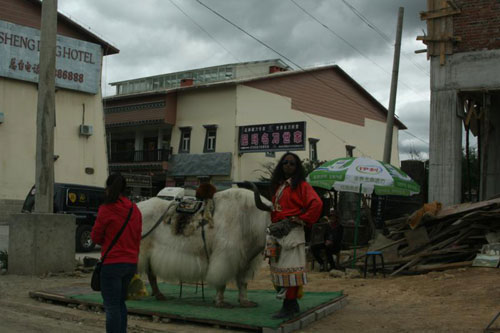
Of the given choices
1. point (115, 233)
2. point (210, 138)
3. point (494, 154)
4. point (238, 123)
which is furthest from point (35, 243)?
point (210, 138)

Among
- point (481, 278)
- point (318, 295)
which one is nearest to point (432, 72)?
point (481, 278)

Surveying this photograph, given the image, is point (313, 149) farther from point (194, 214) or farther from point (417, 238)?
point (194, 214)

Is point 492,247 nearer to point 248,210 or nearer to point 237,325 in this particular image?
point 248,210

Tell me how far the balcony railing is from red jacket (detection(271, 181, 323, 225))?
31400 mm

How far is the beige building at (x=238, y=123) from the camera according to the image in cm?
3397

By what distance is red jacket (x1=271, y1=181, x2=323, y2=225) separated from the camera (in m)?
6.59

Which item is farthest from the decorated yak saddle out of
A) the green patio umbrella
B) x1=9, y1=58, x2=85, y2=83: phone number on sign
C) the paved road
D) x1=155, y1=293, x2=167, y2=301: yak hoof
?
x1=9, y1=58, x2=85, y2=83: phone number on sign

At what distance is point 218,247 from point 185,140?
99.3 feet

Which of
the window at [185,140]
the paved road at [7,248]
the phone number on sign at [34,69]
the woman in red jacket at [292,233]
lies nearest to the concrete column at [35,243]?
the paved road at [7,248]

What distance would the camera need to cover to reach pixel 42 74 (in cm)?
1118

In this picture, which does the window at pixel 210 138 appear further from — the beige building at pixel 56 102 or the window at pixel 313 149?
the window at pixel 313 149

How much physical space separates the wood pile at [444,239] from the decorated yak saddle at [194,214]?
4919 millimetres

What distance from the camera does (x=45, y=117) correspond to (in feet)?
36.6

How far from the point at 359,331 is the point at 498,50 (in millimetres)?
8398
